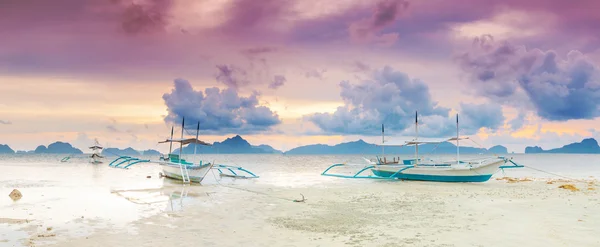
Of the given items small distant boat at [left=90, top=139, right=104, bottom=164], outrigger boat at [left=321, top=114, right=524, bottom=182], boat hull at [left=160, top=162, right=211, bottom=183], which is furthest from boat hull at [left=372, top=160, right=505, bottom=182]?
small distant boat at [left=90, top=139, right=104, bottom=164]

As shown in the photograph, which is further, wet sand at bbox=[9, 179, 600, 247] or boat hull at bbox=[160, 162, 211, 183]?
boat hull at bbox=[160, 162, 211, 183]

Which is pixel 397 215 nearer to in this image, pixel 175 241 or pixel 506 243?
pixel 506 243

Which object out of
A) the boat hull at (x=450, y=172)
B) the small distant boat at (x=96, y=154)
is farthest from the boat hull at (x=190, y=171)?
the small distant boat at (x=96, y=154)

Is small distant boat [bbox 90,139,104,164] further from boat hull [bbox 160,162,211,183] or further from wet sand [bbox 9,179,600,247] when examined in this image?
wet sand [bbox 9,179,600,247]

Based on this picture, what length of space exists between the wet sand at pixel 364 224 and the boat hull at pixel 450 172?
9972mm

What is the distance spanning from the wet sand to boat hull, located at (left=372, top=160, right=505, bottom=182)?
997cm

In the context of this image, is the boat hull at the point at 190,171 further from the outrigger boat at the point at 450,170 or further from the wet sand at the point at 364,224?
the outrigger boat at the point at 450,170

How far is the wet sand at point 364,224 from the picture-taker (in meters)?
12.0

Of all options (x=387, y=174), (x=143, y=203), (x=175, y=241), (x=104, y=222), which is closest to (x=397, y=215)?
(x=175, y=241)

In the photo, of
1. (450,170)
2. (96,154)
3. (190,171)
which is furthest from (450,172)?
(96,154)

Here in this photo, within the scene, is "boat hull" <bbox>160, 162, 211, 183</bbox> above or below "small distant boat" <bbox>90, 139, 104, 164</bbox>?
below

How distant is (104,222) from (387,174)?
86.8 ft

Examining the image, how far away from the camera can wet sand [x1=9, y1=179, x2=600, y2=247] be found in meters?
12.0

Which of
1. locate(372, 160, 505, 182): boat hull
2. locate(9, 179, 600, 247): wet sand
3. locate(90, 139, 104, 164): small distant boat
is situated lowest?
locate(9, 179, 600, 247): wet sand
